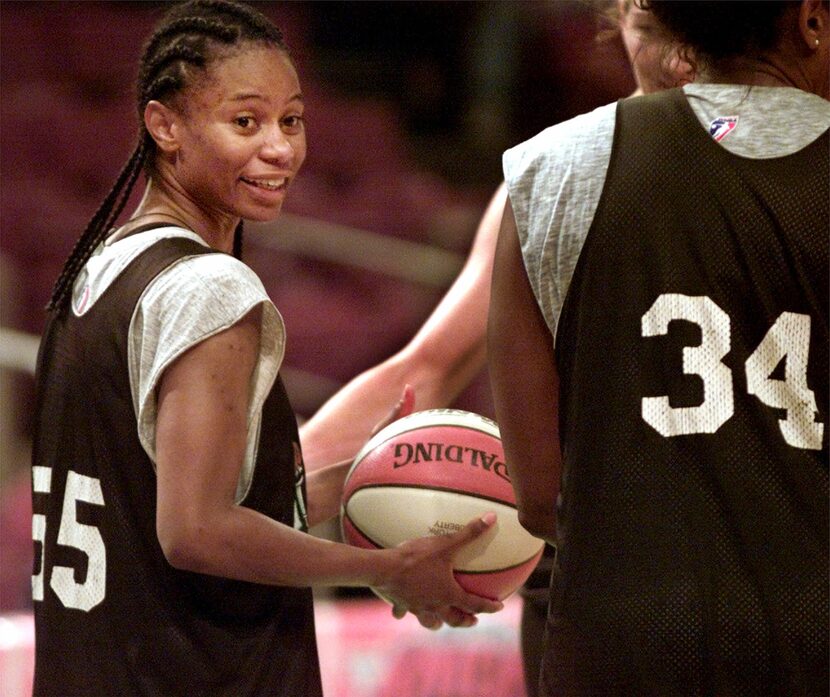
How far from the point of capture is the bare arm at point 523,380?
172cm

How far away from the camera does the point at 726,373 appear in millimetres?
1618

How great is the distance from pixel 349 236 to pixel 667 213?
17.7 feet

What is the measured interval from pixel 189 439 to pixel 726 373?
70cm

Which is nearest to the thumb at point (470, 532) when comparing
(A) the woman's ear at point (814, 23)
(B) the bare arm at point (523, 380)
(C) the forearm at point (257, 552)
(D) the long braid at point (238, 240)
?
(C) the forearm at point (257, 552)

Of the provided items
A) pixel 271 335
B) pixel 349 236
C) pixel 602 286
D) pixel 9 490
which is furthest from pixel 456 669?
pixel 349 236

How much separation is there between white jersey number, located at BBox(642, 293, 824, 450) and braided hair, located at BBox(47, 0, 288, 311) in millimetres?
856

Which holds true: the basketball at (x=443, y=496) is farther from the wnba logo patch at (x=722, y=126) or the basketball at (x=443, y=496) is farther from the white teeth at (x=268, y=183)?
the wnba logo patch at (x=722, y=126)

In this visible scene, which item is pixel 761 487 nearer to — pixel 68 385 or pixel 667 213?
pixel 667 213

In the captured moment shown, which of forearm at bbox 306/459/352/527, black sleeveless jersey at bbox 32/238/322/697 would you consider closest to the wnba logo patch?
black sleeveless jersey at bbox 32/238/322/697

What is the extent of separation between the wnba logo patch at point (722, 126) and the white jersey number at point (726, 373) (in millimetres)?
202

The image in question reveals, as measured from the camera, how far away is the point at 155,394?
187 centimetres

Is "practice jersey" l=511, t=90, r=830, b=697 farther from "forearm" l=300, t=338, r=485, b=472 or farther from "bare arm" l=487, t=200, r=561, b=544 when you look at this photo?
"forearm" l=300, t=338, r=485, b=472

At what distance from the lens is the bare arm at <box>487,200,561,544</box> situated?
1.72m

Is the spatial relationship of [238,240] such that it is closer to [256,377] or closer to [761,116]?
[256,377]
